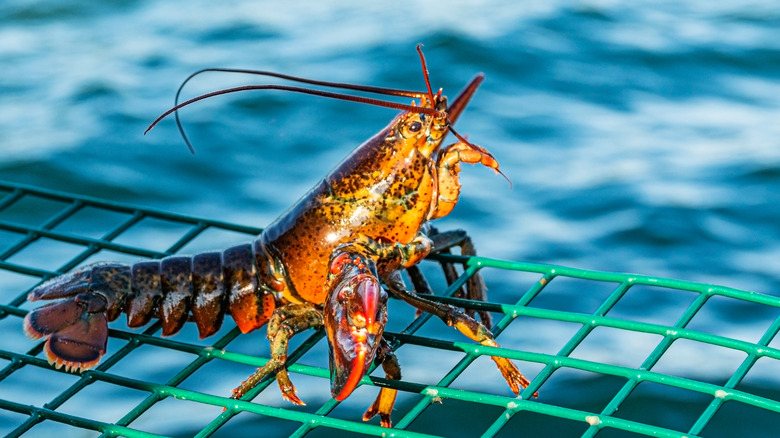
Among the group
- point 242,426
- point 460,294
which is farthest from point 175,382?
point 242,426

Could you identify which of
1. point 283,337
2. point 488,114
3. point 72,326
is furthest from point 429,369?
point 488,114

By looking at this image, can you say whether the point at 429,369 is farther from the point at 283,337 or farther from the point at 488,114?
the point at 488,114

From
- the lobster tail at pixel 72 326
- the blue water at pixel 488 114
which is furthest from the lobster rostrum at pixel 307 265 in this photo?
the blue water at pixel 488 114

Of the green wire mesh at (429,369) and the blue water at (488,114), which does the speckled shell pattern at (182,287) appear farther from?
the blue water at (488,114)

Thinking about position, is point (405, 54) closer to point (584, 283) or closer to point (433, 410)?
point (584, 283)

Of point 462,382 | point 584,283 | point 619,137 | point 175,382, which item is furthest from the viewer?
point 619,137

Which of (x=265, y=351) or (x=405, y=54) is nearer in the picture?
(x=265, y=351)
